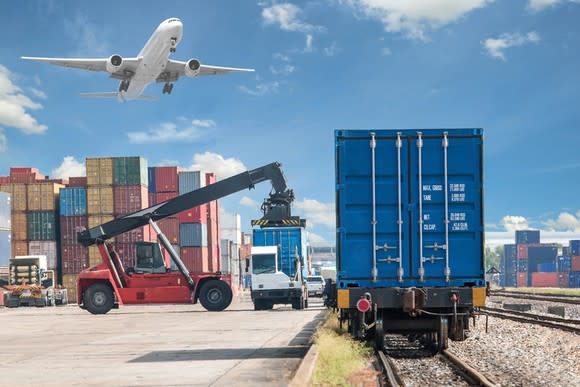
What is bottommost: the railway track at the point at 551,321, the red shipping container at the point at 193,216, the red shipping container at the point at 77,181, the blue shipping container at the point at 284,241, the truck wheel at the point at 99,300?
the truck wheel at the point at 99,300

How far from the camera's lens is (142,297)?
96.1ft

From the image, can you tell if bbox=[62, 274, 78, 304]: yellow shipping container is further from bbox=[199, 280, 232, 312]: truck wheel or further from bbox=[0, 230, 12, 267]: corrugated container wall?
bbox=[199, 280, 232, 312]: truck wheel

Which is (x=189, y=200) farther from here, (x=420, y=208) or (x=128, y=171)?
(x=128, y=171)

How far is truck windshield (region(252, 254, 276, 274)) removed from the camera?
92.0 ft

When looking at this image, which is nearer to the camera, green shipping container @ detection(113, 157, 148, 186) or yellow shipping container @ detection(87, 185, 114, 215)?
yellow shipping container @ detection(87, 185, 114, 215)

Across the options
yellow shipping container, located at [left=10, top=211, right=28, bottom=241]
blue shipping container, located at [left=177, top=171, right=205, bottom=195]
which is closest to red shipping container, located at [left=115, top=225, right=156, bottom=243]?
blue shipping container, located at [left=177, top=171, right=205, bottom=195]

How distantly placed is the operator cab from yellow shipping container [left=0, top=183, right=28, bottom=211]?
30632mm

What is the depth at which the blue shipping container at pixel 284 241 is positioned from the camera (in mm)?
28094

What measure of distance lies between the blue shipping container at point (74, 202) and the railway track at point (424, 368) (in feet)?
148

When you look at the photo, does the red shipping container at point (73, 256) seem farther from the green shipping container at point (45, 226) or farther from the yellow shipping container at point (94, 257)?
the green shipping container at point (45, 226)

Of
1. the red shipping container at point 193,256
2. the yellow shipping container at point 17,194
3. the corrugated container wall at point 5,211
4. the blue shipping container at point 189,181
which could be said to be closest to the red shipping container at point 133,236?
the red shipping container at point 193,256

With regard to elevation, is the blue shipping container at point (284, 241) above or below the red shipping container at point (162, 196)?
below

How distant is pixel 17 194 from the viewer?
187ft

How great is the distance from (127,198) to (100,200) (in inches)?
81.2
